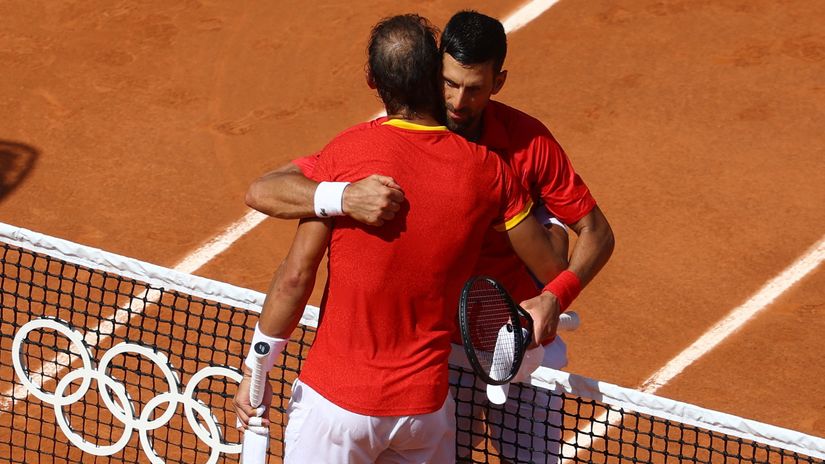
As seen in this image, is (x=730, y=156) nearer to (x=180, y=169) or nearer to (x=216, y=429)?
(x=180, y=169)

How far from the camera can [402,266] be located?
461 centimetres

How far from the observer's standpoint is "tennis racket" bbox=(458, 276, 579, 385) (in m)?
4.83

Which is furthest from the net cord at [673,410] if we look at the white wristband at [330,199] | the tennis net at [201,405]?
the white wristband at [330,199]

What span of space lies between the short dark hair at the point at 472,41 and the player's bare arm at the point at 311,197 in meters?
0.75

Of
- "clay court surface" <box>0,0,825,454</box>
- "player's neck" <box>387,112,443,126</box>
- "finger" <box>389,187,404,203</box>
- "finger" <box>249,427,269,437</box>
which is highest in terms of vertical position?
"player's neck" <box>387,112,443,126</box>

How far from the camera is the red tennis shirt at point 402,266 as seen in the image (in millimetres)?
4609

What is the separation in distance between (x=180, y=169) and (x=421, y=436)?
22.9 ft

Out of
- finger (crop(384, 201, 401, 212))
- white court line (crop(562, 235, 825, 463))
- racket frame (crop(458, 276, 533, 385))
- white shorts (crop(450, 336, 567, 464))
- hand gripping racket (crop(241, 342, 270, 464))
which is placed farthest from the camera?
white court line (crop(562, 235, 825, 463))

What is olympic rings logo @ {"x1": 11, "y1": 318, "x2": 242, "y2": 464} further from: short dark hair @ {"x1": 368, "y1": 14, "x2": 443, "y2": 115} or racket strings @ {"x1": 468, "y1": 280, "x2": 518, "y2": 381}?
short dark hair @ {"x1": 368, "y1": 14, "x2": 443, "y2": 115}

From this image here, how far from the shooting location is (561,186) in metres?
5.49

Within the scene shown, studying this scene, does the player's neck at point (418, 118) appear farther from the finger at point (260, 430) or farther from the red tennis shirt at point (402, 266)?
the finger at point (260, 430)

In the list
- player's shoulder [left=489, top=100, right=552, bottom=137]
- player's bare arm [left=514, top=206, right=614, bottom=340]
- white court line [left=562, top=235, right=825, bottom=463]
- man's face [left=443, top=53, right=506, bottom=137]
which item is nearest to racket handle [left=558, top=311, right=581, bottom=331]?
player's bare arm [left=514, top=206, right=614, bottom=340]

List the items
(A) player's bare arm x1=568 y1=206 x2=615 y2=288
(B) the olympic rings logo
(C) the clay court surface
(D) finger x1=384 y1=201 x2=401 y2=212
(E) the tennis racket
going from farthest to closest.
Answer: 1. (C) the clay court surface
2. (B) the olympic rings logo
3. (A) player's bare arm x1=568 y1=206 x2=615 y2=288
4. (E) the tennis racket
5. (D) finger x1=384 y1=201 x2=401 y2=212

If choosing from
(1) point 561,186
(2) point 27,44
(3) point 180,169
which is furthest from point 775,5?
(1) point 561,186
